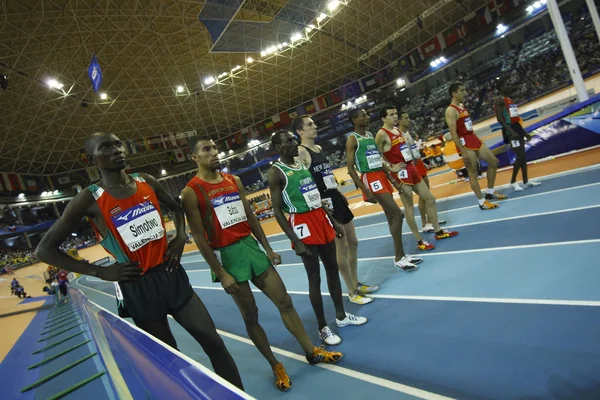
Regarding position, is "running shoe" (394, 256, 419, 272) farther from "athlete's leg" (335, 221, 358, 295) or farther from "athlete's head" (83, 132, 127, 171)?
"athlete's head" (83, 132, 127, 171)

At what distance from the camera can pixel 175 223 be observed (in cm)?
250

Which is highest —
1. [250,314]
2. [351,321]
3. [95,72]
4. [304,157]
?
[95,72]

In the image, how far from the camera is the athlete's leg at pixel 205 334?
7.08ft

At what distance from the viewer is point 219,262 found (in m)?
2.64

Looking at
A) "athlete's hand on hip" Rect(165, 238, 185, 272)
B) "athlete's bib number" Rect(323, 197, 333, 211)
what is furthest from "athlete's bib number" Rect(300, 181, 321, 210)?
"athlete's hand on hip" Rect(165, 238, 185, 272)

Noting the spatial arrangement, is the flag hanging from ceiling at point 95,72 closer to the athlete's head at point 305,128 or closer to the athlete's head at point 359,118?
the athlete's head at point 359,118

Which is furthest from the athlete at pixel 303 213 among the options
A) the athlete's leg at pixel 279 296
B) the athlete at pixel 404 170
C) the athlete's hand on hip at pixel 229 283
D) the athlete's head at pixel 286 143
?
the athlete at pixel 404 170

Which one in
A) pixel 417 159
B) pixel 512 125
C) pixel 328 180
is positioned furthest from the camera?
pixel 512 125

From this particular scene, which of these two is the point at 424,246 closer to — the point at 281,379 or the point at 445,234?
the point at 445,234

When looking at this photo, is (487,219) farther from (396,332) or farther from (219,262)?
(219,262)

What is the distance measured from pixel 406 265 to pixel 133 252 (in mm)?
3306

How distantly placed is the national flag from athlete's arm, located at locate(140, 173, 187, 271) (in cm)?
3361

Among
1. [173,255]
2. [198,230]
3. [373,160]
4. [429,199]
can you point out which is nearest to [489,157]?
[429,199]

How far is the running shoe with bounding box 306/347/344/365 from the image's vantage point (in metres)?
2.80
